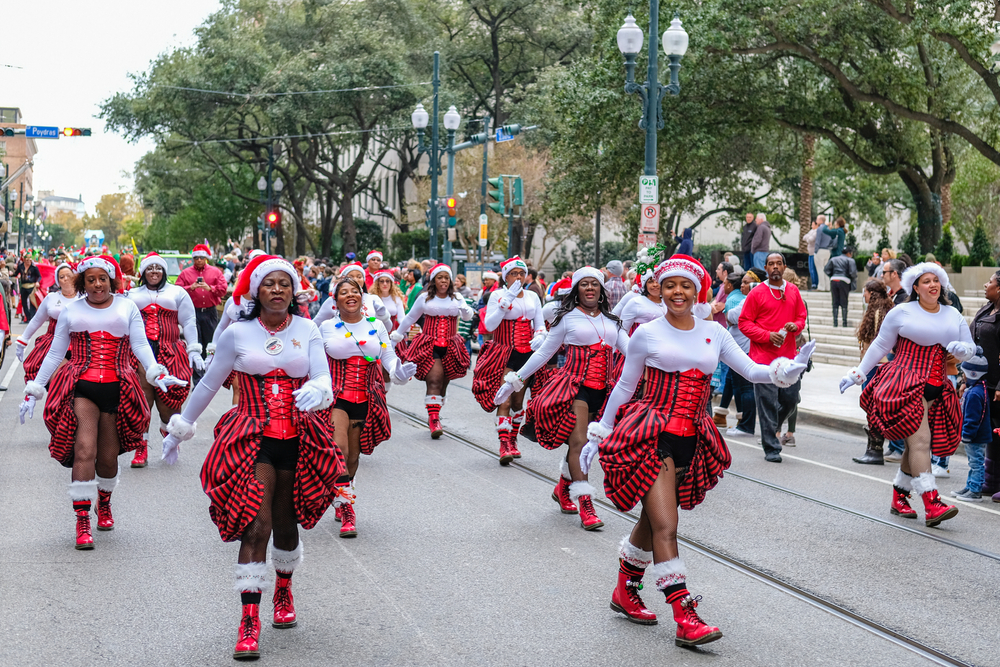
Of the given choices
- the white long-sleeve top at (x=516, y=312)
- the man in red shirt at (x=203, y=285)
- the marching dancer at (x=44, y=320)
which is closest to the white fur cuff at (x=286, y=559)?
the marching dancer at (x=44, y=320)

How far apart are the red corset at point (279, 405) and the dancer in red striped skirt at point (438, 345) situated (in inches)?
282

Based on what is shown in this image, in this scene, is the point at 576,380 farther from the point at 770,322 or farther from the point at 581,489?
the point at 770,322

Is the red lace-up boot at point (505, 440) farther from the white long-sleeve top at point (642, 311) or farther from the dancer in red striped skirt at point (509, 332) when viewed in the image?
the white long-sleeve top at point (642, 311)

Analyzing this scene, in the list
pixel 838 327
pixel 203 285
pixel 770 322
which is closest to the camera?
Result: pixel 770 322

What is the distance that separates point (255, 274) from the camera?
5.72 meters

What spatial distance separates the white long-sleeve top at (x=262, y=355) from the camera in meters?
5.65

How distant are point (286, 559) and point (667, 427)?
1.98 metres

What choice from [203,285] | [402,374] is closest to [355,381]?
[402,374]

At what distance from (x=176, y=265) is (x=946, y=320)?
958 inches

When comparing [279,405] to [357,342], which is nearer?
[279,405]

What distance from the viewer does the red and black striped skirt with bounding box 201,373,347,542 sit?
5.54m

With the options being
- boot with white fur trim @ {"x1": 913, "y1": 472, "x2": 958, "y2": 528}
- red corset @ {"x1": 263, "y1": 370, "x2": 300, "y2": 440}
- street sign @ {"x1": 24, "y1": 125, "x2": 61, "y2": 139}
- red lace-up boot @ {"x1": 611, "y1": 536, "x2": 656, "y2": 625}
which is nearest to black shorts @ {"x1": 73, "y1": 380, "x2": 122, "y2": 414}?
red corset @ {"x1": 263, "y1": 370, "x2": 300, "y2": 440}

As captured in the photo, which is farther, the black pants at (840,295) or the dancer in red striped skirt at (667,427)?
the black pants at (840,295)

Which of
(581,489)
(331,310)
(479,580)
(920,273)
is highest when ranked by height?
(920,273)
